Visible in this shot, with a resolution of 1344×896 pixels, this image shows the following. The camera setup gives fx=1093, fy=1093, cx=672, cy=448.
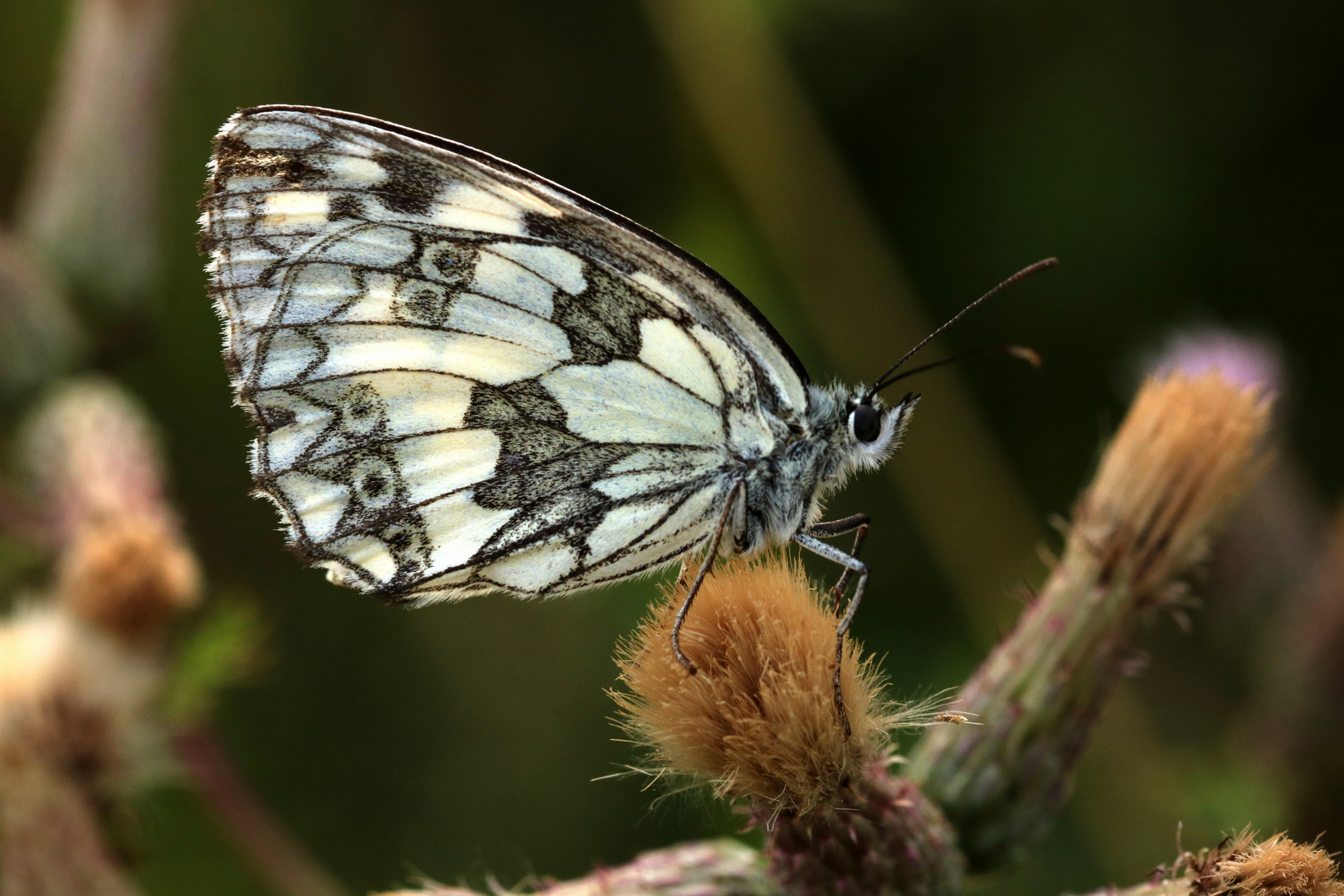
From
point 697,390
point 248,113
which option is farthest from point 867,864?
point 248,113

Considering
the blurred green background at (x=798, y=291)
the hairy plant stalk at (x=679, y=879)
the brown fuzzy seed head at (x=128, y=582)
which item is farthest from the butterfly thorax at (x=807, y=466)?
the brown fuzzy seed head at (x=128, y=582)

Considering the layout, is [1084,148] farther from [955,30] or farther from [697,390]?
[697,390]

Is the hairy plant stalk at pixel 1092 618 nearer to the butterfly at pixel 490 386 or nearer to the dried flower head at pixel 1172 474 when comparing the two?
the dried flower head at pixel 1172 474

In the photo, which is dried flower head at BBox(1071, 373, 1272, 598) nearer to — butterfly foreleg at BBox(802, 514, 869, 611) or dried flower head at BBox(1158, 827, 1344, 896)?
butterfly foreleg at BBox(802, 514, 869, 611)

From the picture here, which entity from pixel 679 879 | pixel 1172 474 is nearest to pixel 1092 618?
pixel 1172 474

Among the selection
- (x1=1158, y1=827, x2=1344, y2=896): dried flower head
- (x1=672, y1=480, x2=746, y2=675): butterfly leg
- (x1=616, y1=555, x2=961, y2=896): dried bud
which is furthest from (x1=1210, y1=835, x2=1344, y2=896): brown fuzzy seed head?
(x1=672, y1=480, x2=746, y2=675): butterfly leg

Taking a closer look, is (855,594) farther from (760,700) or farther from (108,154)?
(108,154)
